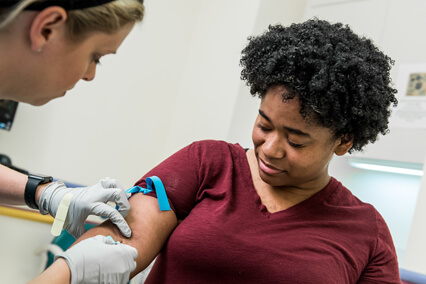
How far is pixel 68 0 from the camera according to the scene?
2.78 ft

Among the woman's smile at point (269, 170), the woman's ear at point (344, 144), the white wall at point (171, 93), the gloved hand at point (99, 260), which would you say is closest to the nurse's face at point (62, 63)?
the gloved hand at point (99, 260)

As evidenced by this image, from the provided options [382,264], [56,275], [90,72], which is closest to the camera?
[90,72]

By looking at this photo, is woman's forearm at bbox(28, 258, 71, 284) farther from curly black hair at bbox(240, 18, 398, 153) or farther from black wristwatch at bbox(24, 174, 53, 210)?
curly black hair at bbox(240, 18, 398, 153)

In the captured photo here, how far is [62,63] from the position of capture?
36.4 inches

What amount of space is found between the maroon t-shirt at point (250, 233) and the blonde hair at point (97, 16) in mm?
557

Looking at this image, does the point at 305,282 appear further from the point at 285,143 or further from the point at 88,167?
the point at 88,167

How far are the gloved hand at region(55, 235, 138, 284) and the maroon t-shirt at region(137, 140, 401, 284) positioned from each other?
145mm

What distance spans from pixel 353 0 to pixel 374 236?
7.26 ft

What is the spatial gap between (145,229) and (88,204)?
0.16 meters

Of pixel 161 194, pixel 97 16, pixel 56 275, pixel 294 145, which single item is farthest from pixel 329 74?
pixel 56 275

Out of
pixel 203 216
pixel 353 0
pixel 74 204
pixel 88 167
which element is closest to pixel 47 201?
pixel 74 204

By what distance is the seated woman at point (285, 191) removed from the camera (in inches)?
51.9

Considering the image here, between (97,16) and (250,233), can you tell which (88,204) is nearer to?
(250,233)

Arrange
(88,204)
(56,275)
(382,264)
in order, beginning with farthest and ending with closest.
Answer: (382,264)
(88,204)
(56,275)
